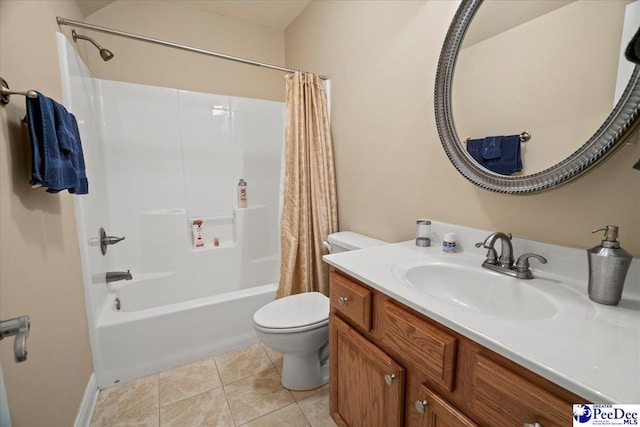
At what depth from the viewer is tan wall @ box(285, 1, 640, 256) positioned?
2.72ft

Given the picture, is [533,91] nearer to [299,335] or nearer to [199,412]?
[299,335]

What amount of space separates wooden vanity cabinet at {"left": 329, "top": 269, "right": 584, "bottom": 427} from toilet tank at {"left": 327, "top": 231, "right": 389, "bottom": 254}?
0.50 metres

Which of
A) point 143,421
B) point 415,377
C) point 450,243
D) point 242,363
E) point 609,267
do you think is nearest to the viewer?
point 609,267

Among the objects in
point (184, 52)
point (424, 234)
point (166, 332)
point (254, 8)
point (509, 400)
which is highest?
point (254, 8)

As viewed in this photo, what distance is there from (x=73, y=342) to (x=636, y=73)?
228cm

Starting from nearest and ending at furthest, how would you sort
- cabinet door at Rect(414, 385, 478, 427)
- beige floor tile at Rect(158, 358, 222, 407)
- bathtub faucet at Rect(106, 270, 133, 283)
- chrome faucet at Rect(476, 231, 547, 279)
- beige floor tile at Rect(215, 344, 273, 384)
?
cabinet door at Rect(414, 385, 478, 427)
chrome faucet at Rect(476, 231, 547, 279)
beige floor tile at Rect(158, 358, 222, 407)
beige floor tile at Rect(215, 344, 273, 384)
bathtub faucet at Rect(106, 270, 133, 283)

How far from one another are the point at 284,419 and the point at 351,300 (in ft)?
2.69

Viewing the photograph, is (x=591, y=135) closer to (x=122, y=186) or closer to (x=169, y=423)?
(x=169, y=423)

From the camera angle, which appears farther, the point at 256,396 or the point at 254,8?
the point at 254,8

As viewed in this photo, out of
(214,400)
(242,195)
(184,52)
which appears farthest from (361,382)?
(184,52)

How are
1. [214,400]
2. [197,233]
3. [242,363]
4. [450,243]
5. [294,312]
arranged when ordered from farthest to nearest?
[197,233]
[242,363]
[294,312]
[214,400]
[450,243]

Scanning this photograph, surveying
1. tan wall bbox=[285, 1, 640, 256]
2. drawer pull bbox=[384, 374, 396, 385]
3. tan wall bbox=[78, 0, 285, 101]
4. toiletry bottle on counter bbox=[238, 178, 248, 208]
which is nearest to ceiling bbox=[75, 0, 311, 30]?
tan wall bbox=[78, 0, 285, 101]

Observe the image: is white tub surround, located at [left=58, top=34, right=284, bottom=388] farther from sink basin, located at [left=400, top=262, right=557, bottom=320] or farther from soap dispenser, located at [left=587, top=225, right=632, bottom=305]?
soap dispenser, located at [left=587, top=225, right=632, bottom=305]

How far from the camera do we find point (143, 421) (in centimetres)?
134
